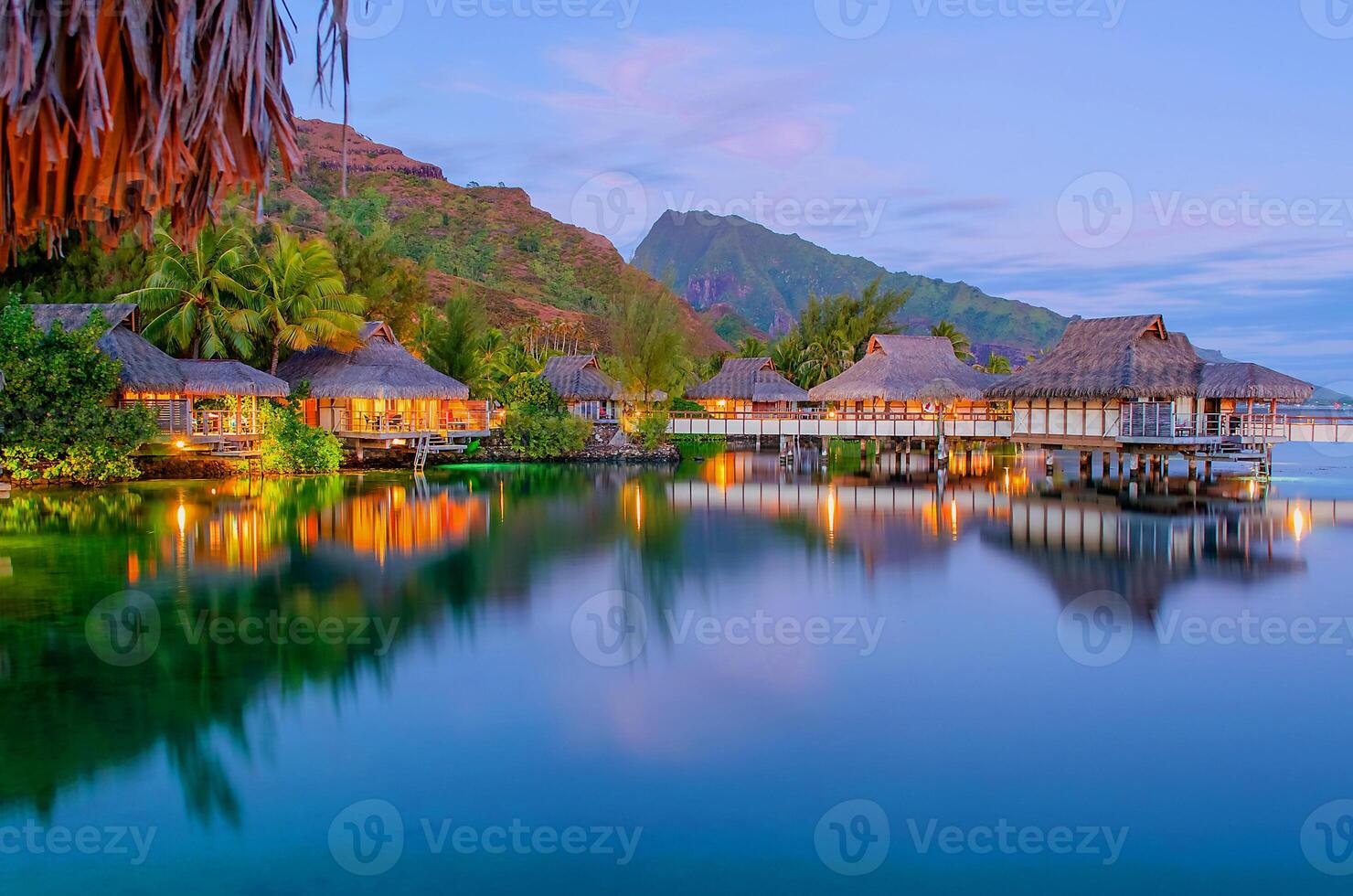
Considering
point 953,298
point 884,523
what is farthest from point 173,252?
point 953,298

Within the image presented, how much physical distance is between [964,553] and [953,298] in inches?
4362

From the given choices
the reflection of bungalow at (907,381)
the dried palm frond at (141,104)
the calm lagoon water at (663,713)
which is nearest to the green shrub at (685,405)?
the reflection of bungalow at (907,381)

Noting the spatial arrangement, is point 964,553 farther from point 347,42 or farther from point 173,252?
point 173,252

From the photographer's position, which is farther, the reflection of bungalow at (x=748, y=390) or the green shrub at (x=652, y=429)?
the reflection of bungalow at (x=748, y=390)

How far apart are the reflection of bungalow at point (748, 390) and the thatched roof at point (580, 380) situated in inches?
137

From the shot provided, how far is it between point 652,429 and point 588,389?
4.37 metres

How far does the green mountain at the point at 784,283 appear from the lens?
4528 inches

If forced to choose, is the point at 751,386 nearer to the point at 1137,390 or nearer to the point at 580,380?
the point at 580,380

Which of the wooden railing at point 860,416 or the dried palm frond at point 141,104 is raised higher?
the dried palm frond at point 141,104

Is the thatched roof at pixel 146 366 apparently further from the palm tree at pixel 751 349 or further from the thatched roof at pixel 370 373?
the palm tree at pixel 751 349

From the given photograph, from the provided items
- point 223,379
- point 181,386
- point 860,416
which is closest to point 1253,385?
point 860,416

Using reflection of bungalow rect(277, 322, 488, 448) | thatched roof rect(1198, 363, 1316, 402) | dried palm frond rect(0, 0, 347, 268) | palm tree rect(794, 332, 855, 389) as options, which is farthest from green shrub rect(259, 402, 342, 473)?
dried palm frond rect(0, 0, 347, 268)

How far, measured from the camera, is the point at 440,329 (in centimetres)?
3228

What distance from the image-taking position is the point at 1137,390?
896 inches
